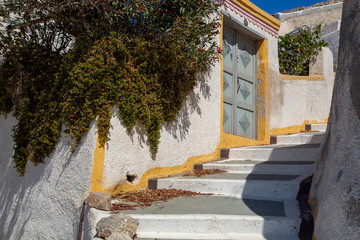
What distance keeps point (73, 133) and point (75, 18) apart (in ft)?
4.99

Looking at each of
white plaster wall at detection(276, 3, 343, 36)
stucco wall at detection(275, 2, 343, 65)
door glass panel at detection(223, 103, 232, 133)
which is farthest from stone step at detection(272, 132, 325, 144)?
white plaster wall at detection(276, 3, 343, 36)

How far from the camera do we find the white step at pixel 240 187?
4.08 m

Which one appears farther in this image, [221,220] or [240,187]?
[240,187]

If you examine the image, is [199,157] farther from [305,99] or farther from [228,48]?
[305,99]

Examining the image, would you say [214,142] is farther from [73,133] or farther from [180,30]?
[73,133]

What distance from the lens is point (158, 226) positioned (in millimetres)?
3574

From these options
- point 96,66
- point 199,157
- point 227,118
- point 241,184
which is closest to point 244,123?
point 227,118

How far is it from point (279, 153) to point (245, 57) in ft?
8.57

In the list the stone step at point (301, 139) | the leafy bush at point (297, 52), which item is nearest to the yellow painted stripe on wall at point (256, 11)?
the leafy bush at point (297, 52)

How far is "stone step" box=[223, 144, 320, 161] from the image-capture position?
5.25 m

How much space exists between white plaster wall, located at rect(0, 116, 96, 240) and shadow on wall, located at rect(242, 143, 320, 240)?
1816mm

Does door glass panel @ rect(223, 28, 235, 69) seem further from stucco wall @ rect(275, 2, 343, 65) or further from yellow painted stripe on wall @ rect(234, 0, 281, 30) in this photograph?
stucco wall @ rect(275, 2, 343, 65)

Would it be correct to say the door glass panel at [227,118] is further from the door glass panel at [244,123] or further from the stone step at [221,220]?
the stone step at [221,220]

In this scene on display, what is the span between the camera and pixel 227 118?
22.3ft
